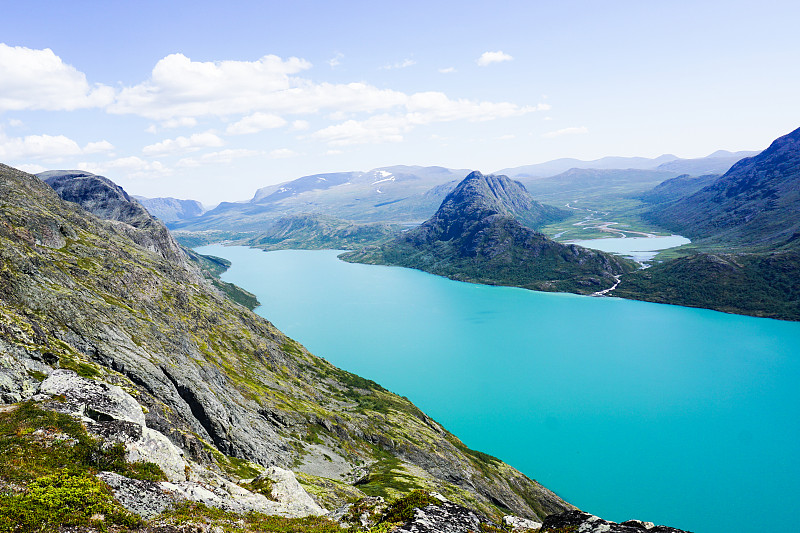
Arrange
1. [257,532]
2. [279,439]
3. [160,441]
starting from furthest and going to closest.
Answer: [279,439] → [160,441] → [257,532]

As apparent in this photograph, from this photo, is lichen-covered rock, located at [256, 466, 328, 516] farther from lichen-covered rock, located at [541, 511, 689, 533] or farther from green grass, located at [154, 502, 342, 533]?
lichen-covered rock, located at [541, 511, 689, 533]

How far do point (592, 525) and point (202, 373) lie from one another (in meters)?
73.9

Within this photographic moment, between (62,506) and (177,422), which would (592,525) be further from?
(177,422)

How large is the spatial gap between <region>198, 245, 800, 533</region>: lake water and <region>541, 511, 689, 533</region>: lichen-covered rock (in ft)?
240

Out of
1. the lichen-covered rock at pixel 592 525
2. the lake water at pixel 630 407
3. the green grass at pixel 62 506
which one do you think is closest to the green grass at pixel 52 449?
the green grass at pixel 62 506

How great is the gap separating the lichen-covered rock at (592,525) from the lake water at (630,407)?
2877 inches

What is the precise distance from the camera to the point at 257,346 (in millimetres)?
117188

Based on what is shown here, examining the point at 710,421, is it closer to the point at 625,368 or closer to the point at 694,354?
the point at 625,368

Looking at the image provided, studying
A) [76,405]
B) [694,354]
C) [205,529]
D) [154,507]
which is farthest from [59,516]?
[694,354]

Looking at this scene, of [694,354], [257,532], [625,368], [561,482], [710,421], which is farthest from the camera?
[694,354]

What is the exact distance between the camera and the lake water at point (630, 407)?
85.6 metres

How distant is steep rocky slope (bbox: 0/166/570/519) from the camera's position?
4731 cm

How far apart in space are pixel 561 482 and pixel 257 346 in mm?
92648

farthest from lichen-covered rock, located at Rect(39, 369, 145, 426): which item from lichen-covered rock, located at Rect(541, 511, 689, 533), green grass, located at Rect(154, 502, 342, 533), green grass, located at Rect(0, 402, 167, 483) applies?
lichen-covered rock, located at Rect(541, 511, 689, 533)
